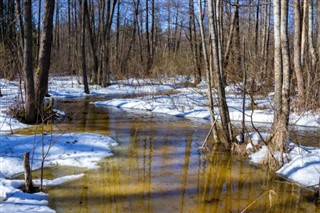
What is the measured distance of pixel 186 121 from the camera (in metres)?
11.6

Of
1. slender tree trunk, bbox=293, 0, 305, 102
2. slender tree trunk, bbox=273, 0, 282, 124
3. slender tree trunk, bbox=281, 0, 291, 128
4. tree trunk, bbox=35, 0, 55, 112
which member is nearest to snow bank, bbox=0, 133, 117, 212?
tree trunk, bbox=35, 0, 55, 112

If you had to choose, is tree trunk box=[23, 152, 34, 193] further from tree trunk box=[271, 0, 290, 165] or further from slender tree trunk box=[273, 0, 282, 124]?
slender tree trunk box=[273, 0, 282, 124]

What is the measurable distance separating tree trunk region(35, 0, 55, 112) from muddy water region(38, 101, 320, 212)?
10.5ft

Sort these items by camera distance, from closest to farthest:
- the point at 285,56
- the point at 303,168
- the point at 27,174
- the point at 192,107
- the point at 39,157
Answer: the point at 27,174 < the point at 303,168 < the point at 39,157 < the point at 285,56 < the point at 192,107

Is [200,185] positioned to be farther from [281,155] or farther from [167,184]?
[281,155]

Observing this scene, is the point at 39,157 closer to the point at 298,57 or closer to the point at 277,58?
the point at 277,58

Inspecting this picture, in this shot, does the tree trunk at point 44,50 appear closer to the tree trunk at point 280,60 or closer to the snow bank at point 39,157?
the snow bank at point 39,157

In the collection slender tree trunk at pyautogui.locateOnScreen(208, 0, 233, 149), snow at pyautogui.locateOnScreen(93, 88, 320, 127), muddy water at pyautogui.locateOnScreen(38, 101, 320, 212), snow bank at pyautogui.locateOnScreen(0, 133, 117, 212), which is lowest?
Answer: muddy water at pyautogui.locateOnScreen(38, 101, 320, 212)

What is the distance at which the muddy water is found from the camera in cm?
468

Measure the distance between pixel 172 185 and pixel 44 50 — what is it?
21.8 feet

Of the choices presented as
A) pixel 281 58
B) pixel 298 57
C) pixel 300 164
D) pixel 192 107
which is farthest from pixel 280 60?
pixel 192 107

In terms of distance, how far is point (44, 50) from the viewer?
1029 centimetres

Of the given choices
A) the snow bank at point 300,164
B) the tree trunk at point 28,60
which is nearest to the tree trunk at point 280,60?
the snow bank at point 300,164

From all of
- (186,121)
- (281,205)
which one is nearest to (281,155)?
(281,205)
